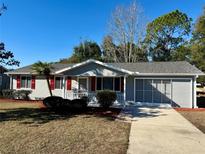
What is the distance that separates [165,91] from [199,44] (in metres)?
16.4

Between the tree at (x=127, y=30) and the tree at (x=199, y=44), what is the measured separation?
26.2 ft

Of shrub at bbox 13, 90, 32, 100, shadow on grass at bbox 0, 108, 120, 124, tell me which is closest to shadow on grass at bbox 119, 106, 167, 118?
shadow on grass at bbox 0, 108, 120, 124

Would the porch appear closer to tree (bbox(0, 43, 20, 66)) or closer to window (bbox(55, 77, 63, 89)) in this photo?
window (bbox(55, 77, 63, 89))

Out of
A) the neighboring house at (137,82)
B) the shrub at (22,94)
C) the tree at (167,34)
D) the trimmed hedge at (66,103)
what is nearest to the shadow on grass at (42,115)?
the trimmed hedge at (66,103)

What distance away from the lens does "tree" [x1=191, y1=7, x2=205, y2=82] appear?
28562 millimetres

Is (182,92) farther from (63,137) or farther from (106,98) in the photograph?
(63,137)

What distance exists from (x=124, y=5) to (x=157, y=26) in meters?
8.05

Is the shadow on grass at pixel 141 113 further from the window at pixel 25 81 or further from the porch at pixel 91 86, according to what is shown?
the window at pixel 25 81

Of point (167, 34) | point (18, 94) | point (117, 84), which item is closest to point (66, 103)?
point (117, 84)

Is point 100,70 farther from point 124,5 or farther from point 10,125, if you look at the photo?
point 124,5

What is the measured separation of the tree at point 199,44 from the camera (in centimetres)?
2856

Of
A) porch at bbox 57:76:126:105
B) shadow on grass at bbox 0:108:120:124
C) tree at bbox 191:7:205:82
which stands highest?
tree at bbox 191:7:205:82

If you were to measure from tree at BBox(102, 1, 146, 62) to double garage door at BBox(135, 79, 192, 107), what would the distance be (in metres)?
16.0

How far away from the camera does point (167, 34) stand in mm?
36406
